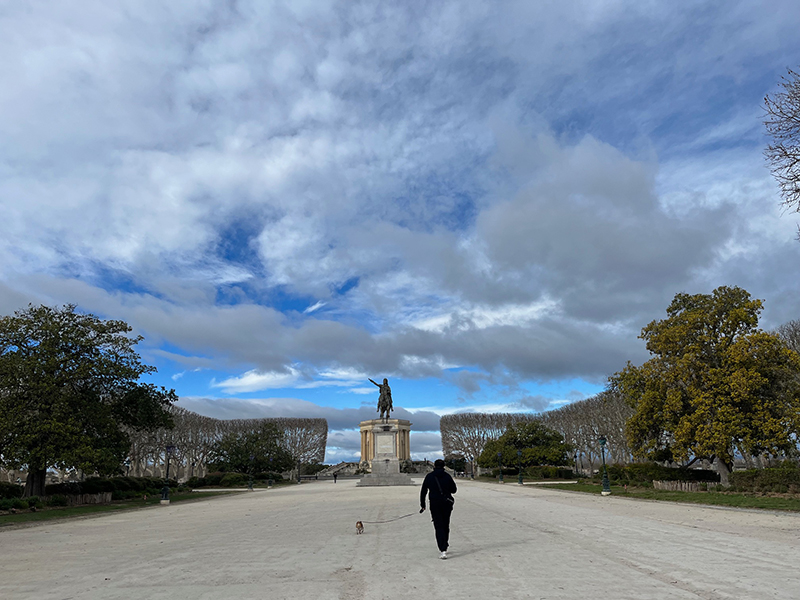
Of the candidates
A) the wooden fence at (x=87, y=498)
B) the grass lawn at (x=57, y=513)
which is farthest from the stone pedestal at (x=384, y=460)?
the grass lawn at (x=57, y=513)

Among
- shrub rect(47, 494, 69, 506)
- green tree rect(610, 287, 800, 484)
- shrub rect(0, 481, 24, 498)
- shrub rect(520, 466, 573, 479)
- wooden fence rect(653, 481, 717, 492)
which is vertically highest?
green tree rect(610, 287, 800, 484)

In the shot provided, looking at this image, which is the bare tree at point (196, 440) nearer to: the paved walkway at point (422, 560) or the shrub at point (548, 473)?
the shrub at point (548, 473)

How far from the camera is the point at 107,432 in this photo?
103ft

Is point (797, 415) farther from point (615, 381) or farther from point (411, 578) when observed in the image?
point (411, 578)

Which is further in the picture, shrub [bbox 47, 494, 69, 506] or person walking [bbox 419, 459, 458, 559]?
shrub [bbox 47, 494, 69, 506]

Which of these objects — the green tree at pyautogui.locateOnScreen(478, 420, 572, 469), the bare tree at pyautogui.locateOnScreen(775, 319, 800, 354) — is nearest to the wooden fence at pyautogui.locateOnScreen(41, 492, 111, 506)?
the green tree at pyautogui.locateOnScreen(478, 420, 572, 469)

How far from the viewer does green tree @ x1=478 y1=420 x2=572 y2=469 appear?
6109cm

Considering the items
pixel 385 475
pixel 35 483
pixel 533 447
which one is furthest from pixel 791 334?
pixel 35 483

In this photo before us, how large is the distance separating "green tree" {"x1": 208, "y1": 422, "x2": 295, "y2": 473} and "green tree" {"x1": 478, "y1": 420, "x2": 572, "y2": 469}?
27.5m

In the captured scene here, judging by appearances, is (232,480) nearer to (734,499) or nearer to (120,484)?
(120,484)

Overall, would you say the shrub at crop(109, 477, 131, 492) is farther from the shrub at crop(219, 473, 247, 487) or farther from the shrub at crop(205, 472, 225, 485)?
the shrub at crop(205, 472, 225, 485)

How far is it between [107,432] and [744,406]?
1450 inches

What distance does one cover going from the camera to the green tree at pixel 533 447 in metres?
61.1

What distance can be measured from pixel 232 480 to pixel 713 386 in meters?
52.0
